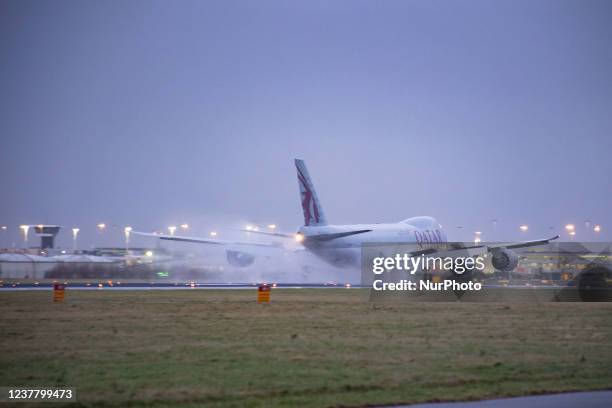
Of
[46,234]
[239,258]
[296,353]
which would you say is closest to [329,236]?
[239,258]

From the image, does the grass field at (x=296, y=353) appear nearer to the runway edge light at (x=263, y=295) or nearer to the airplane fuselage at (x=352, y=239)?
the runway edge light at (x=263, y=295)

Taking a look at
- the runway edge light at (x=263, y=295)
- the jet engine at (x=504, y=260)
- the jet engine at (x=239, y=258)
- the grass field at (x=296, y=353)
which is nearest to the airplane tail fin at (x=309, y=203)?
the jet engine at (x=239, y=258)

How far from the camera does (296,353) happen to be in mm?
22797

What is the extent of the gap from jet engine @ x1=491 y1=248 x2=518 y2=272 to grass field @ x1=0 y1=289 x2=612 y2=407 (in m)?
28.3

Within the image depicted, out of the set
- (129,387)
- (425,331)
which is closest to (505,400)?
(129,387)

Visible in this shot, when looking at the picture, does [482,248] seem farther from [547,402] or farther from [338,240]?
[547,402]

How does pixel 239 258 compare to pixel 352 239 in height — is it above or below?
below

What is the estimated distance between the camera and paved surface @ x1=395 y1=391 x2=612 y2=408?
15.8m

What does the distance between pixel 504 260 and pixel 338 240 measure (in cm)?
1386

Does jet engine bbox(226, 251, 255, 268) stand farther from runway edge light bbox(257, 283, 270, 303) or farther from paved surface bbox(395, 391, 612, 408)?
paved surface bbox(395, 391, 612, 408)

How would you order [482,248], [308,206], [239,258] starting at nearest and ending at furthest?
1. [308,206]
2. [482,248]
3. [239,258]

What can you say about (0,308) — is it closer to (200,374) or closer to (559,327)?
(200,374)

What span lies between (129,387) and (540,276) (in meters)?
76.8

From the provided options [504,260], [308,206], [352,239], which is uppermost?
[308,206]
